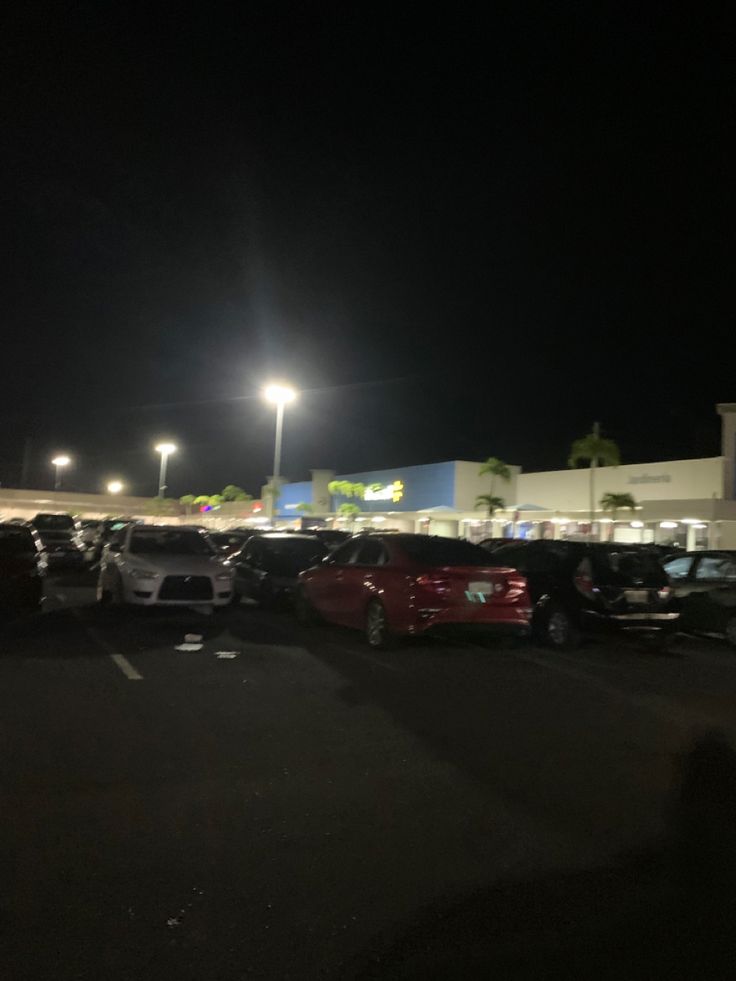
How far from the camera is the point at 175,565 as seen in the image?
14.5m

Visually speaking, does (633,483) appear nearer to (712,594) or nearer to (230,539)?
(230,539)

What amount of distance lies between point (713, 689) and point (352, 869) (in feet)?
21.7

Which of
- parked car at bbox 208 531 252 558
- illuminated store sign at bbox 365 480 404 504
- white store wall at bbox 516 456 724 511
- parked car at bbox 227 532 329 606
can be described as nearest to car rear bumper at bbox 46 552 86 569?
parked car at bbox 208 531 252 558

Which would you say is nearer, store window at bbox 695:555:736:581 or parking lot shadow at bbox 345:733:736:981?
parking lot shadow at bbox 345:733:736:981

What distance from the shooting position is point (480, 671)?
10695 millimetres

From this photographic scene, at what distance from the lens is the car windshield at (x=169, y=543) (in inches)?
614

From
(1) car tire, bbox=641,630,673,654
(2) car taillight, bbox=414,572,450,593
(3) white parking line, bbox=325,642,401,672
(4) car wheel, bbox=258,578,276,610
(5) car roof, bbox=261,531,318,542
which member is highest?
(5) car roof, bbox=261,531,318,542

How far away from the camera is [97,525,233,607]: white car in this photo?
46.7 ft

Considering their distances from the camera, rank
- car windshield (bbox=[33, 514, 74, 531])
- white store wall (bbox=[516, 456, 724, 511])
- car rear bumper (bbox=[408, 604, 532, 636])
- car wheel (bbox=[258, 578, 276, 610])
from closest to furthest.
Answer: car rear bumper (bbox=[408, 604, 532, 636])
car wheel (bbox=[258, 578, 276, 610])
car windshield (bbox=[33, 514, 74, 531])
white store wall (bbox=[516, 456, 724, 511])

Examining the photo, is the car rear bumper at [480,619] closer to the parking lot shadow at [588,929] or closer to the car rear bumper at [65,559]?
the parking lot shadow at [588,929]

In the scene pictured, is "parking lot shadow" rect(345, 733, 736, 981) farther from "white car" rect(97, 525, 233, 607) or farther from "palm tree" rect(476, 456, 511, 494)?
"palm tree" rect(476, 456, 511, 494)

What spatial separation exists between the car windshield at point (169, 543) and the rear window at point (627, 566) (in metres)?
6.81

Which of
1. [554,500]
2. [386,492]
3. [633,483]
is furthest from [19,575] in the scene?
[386,492]

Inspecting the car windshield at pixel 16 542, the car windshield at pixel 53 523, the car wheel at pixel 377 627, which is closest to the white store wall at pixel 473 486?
the car windshield at pixel 53 523
